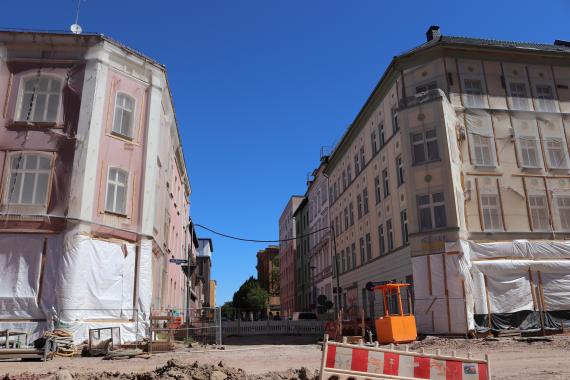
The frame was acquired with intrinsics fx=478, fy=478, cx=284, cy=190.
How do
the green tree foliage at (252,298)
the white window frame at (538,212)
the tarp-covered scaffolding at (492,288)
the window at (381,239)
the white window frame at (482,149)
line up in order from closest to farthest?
the tarp-covered scaffolding at (492,288), the white window frame at (538,212), the white window frame at (482,149), the window at (381,239), the green tree foliage at (252,298)

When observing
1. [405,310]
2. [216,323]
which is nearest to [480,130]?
[405,310]

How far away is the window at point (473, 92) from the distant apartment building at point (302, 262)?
31.1 m

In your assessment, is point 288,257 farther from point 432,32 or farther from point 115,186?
point 115,186

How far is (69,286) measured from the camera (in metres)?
17.4

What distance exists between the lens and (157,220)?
909 inches

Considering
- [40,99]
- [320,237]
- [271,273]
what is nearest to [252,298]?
[271,273]

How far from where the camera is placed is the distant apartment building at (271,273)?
3759 inches

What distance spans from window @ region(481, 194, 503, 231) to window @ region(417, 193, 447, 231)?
212 centimetres

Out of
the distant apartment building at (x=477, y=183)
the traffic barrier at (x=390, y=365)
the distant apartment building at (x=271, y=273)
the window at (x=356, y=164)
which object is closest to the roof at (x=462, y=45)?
the distant apartment building at (x=477, y=183)

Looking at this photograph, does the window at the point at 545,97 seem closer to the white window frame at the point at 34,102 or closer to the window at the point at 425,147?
the window at the point at 425,147

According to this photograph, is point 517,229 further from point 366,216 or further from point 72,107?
point 72,107

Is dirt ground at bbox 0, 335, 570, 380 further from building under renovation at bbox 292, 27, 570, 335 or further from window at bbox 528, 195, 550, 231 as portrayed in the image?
window at bbox 528, 195, 550, 231

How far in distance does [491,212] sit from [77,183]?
19052mm

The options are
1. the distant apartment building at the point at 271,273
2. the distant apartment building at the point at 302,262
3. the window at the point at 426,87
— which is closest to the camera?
the window at the point at 426,87
